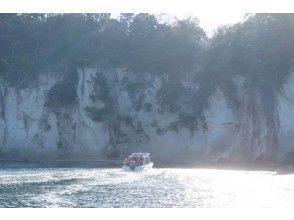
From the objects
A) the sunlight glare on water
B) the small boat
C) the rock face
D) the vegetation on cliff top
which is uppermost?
the vegetation on cliff top

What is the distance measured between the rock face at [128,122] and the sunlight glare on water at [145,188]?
Result: 207 inches

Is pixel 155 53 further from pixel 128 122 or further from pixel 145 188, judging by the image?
pixel 145 188

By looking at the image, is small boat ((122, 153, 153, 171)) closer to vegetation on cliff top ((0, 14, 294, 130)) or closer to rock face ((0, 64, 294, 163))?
rock face ((0, 64, 294, 163))

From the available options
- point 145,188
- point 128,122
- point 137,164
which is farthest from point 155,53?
point 145,188

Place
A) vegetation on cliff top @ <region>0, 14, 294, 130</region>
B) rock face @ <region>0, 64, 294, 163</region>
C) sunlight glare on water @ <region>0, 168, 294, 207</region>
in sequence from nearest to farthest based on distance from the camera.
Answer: sunlight glare on water @ <region>0, 168, 294, 207</region> → rock face @ <region>0, 64, 294, 163</region> → vegetation on cliff top @ <region>0, 14, 294, 130</region>

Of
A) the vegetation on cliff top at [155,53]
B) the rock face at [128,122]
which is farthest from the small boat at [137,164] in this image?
the vegetation on cliff top at [155,53]

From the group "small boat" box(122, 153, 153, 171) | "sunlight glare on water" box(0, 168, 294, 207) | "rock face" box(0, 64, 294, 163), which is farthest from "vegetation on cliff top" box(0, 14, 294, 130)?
"sunlight glare on water" box(0, 168, 294, 207)

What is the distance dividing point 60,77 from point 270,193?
57.4ft

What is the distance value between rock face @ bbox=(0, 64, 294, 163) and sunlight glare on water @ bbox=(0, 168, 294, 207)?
5270 millimetres

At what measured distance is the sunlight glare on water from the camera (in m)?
13.1

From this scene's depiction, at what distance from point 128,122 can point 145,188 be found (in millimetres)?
13237

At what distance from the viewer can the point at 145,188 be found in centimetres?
1592

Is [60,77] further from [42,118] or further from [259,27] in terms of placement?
[259,27]
